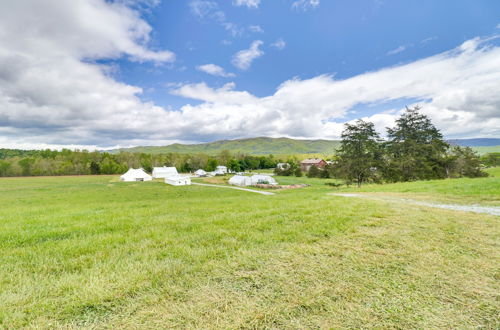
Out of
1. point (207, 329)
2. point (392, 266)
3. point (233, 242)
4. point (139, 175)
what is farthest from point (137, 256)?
point (139, 175)

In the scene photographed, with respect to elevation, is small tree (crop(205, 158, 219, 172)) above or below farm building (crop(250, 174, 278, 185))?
above

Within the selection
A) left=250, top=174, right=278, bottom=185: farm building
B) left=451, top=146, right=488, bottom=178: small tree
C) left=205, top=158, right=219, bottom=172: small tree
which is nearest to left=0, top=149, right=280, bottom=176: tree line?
left=205, top=158, right=219, bottom=172: small tree

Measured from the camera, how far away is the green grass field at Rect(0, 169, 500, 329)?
7.90 ft

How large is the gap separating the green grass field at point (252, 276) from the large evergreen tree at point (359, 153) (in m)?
28.0

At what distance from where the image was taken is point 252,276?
10.8 feet

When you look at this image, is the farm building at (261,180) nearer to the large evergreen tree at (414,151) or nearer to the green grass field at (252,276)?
the large evergreen tree at (414,151)

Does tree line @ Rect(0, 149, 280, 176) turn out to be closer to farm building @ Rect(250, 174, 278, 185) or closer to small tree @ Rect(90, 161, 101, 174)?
small tree @ Rect(90, 161, 101, 174)

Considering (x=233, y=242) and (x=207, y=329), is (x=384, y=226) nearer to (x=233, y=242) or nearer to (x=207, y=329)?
(x=233, y=242)

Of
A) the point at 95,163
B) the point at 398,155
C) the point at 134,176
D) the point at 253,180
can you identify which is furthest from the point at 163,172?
the point at 398,155

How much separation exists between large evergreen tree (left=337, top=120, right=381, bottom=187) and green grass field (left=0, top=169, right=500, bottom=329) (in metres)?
28.0

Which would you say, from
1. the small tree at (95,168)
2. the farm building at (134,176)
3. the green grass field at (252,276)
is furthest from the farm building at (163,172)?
the green grass field at (252,276)

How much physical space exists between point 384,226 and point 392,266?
105 inches

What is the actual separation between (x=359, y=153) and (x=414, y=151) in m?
Result: 10.0

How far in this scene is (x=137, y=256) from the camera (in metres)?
4.00
